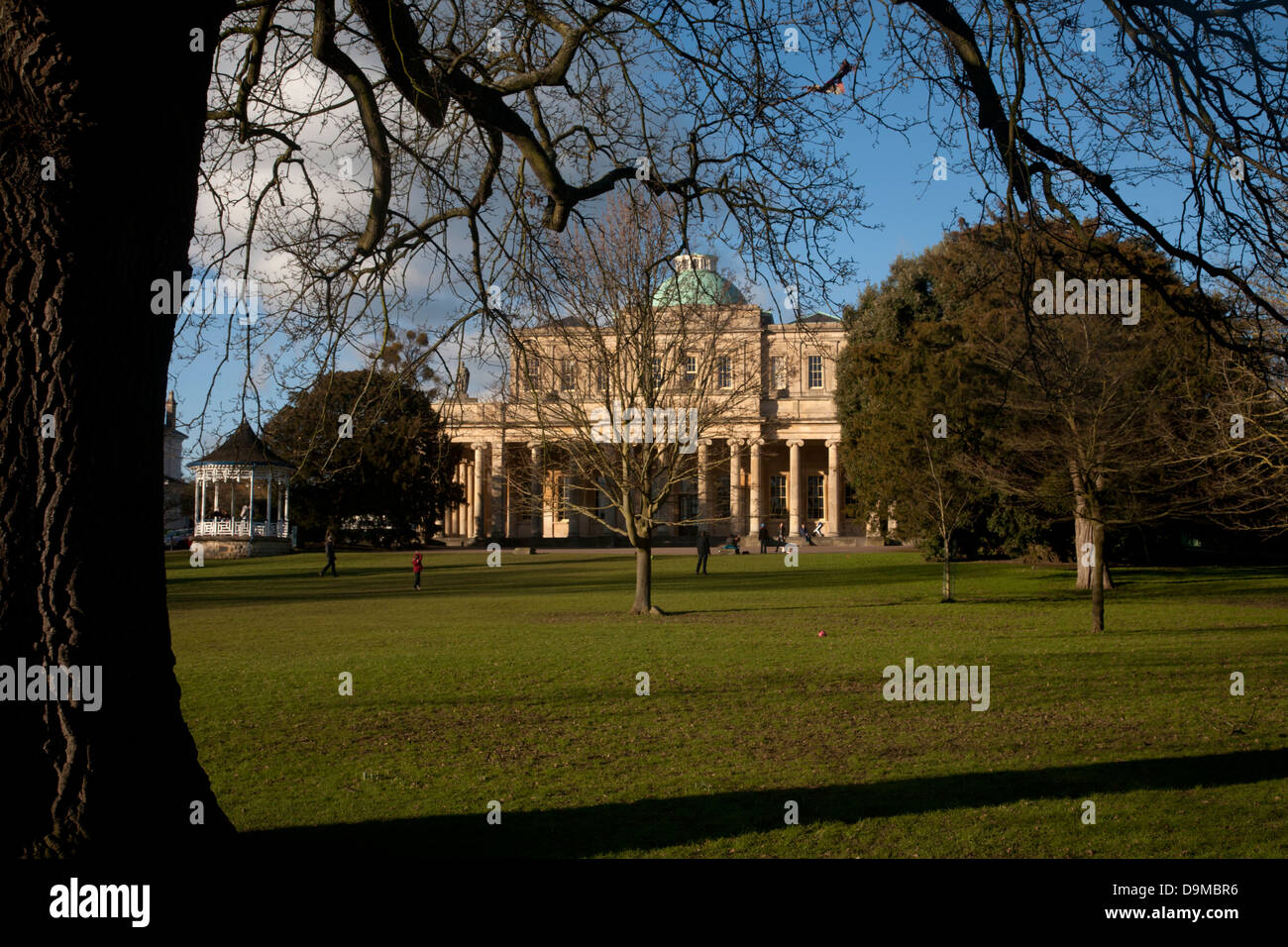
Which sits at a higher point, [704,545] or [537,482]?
[537,482]

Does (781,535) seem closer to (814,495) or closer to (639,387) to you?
(814,495)

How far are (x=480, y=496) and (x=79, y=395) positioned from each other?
5886cm

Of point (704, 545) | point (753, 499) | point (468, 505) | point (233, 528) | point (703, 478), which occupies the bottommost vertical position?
point (704, 545)

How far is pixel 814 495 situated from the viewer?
7175cm

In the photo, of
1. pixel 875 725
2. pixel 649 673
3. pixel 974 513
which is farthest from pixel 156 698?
pixel 974 513

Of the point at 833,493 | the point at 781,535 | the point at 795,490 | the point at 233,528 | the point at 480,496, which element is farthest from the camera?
the point at 795,490

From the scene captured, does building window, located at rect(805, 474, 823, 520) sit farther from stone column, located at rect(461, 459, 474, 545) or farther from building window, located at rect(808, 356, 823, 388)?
stone column, located at rect(461, 459, 474, 545)

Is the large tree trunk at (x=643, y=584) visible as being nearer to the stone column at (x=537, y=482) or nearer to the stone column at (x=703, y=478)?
the stone column at (x=703, y=478)

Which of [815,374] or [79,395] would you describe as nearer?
[79,395]

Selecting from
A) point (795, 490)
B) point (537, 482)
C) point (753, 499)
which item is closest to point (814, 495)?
point (795, 490)

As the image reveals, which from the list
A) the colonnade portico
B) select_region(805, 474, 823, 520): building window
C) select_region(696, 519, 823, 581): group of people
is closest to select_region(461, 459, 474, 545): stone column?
the colonnade portico

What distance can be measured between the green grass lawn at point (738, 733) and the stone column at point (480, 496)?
3716 centimetres

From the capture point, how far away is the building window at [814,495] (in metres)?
Answer: 71.4
